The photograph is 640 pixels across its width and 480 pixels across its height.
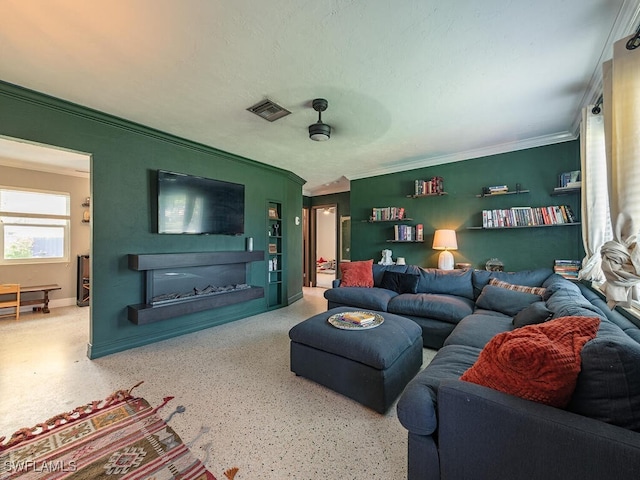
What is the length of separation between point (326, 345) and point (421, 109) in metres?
2.43

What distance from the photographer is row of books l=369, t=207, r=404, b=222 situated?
4575 millimetres

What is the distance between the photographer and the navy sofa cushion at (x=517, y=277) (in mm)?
3145

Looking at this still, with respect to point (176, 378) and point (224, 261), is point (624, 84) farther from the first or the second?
point (224, 261)

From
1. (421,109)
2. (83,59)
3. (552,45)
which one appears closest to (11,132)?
(83,59)

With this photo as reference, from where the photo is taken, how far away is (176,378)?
235 cm

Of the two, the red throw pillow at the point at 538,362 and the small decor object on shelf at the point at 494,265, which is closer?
the red throw pillow at the point at 538,362

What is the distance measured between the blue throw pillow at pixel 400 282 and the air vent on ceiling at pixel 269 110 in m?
2.59

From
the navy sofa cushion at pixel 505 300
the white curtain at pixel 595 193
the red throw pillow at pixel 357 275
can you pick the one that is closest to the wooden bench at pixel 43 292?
the red throw pillow at pixel 357 275

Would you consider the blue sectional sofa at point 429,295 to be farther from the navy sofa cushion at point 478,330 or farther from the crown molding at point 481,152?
the crown molding at point 481,152

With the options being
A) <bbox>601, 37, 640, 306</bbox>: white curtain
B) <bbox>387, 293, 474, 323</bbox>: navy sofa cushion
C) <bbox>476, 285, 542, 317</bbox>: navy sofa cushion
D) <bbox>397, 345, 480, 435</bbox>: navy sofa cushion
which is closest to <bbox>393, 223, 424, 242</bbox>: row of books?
<bbox>387, 293, 474, 323</bbox>: navy sofa cushion

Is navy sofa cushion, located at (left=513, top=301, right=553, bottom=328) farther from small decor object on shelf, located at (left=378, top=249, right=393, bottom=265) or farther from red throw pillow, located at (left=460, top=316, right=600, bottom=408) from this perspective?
small decor object on shelf, located at (left=378, top=249, right=393, bottom=265)

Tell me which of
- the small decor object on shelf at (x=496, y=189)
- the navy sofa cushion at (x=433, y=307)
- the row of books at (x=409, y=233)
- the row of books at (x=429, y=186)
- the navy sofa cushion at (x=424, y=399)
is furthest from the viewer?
the row of books at (x=409, y=233)

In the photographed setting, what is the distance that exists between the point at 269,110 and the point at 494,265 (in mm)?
3614

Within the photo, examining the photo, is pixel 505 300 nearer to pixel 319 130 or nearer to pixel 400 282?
pixel 400 282
